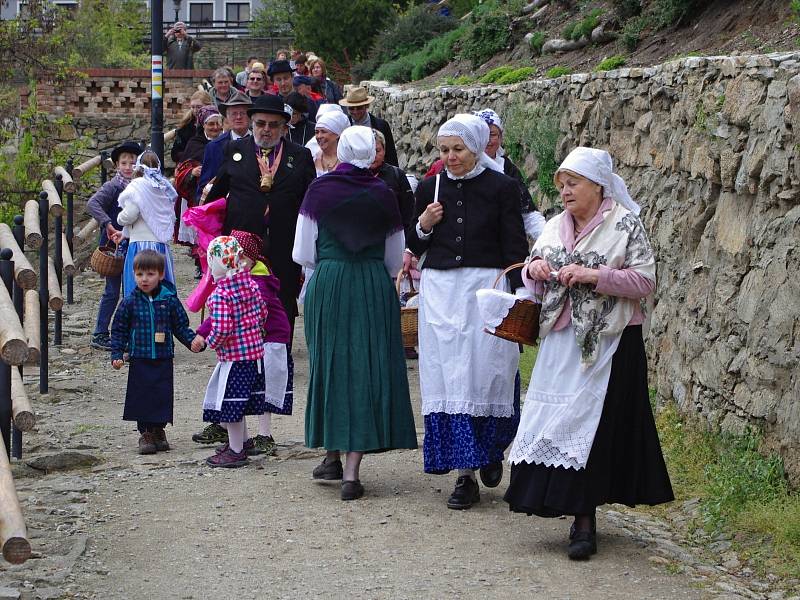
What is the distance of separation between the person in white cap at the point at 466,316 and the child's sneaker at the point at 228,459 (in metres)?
1.41

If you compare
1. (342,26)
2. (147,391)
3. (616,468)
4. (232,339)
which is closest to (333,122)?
(232,339)

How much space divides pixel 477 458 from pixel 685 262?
2.22 m

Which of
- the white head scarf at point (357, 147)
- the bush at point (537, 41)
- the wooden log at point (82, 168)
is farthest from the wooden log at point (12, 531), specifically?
the wooden log at point (82, 168)

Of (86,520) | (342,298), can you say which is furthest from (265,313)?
(86,520)

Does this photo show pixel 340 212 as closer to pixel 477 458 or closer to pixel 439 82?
pixel 477 458

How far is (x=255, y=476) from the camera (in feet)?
24.8

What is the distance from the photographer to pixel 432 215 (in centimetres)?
696

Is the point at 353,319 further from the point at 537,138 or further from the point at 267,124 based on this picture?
the point at 537,138

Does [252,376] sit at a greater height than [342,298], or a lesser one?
lesser

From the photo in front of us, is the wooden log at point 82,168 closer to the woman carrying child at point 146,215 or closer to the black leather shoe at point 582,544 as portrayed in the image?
the woman carrying child at point 146,215

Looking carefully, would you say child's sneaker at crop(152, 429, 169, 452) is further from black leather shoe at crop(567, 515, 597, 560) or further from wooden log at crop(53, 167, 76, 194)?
wooden log at crop(53, 167, 76, 194)

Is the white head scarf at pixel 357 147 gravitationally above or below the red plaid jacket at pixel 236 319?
above

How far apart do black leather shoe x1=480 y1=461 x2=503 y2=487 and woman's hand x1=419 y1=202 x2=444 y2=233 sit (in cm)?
129

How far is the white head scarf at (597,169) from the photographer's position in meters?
5.96
